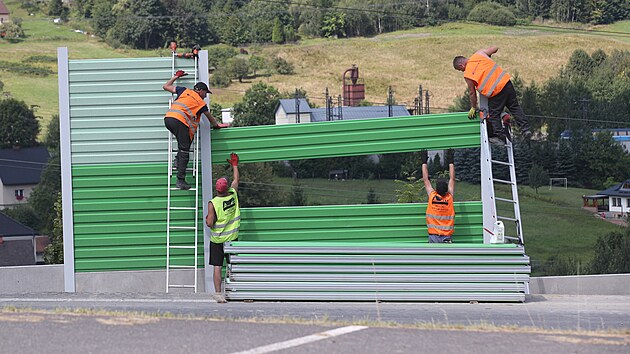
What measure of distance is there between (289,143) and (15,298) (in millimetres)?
4606

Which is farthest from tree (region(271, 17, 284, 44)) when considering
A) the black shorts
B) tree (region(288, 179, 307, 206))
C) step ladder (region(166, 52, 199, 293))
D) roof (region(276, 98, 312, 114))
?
the black shorts

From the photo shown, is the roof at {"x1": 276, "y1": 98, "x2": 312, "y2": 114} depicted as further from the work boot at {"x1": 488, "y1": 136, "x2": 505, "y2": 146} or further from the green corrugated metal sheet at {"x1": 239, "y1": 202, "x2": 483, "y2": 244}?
the work boot at {"x1": 488, "y1": 136, "x2": 505, "y2": 146}

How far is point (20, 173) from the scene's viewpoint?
91875mm

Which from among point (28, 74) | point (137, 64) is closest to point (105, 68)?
point (137, 64)

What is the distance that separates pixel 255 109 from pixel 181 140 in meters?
85.4

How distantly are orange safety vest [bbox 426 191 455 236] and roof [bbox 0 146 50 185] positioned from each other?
8026cm

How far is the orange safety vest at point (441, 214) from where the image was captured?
14.1 meters

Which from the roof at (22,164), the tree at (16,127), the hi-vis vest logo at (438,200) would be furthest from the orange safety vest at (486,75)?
the tree at (16,127)

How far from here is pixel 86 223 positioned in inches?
601

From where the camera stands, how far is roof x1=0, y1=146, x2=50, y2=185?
90.9m

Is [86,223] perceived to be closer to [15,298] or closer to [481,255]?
[15,298]

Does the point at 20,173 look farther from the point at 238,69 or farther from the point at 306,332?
the point at 306,332

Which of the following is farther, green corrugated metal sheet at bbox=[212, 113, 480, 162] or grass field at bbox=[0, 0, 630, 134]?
grass field at bbox=[0, 0, 630, 134]

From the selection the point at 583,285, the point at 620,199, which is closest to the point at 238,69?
the point at 620,199
